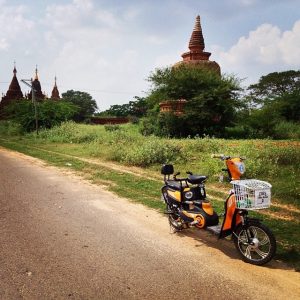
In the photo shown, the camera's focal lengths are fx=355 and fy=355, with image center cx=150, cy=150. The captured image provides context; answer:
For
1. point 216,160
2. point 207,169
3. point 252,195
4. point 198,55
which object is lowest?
point 207,169

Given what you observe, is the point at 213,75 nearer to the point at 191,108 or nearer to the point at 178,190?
the point at 191,108

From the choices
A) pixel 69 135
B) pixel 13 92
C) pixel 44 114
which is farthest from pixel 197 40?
pixel 13 92

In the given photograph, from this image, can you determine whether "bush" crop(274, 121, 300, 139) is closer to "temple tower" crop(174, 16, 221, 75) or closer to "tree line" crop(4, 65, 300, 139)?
"tree line" crop(4, 65, 300, 139)

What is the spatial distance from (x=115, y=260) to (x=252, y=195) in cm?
194

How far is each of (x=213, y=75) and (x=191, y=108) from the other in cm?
343

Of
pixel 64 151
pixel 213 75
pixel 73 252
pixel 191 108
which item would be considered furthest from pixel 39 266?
pixel 213 75

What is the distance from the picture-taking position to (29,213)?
660cm

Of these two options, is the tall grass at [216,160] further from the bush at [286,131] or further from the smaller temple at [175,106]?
the bush at [286,131]

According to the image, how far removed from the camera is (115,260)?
4617mm

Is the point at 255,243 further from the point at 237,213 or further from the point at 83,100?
the point at 83,100

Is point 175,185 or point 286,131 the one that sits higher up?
point 286,131

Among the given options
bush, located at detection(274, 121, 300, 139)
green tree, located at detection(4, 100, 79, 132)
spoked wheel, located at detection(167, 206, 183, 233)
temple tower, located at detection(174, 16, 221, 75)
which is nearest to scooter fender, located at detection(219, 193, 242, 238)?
spoked wheel, located at detection(167, 206, 183, 233)

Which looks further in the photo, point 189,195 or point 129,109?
point 129,109

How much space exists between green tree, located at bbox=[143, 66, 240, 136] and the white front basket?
17625 mm
